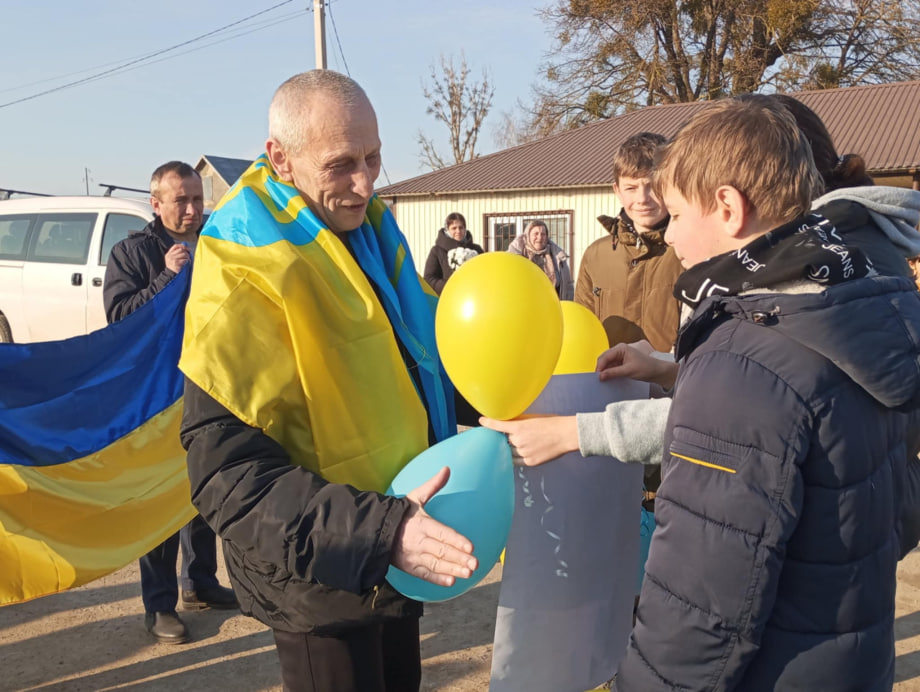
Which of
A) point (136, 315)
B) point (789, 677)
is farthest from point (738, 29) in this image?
point (789, 677)

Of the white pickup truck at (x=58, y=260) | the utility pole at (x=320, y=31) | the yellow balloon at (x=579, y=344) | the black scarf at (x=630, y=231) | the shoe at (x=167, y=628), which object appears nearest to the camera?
the yellow balloon at (x=579, y=344)

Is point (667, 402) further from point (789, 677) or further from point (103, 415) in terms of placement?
point (103, 415)

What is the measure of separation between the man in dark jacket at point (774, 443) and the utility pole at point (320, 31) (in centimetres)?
1427

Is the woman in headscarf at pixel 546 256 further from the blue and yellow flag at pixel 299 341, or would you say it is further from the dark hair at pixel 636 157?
the blue and yellow flag at pixel 299 341

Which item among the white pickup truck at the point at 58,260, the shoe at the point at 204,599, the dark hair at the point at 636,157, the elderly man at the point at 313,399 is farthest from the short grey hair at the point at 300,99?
the white pickup truck at the point at 58,260

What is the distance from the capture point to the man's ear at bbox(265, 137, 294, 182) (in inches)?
72.1

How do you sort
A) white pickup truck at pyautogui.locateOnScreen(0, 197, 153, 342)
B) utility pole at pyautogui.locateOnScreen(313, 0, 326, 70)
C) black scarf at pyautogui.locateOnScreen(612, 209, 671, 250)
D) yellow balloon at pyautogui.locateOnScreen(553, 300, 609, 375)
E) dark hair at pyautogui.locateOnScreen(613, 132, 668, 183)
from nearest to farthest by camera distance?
yellow balloon at pyautogui.locateOnScreen(553, 300, 609, 375) < dark hair at pyautogui.locateOnScreen(613, 132, 668, 183) < black scarf at pyautogui.locateOnScreen(612, 209, 671, 250) < white pickup truck at pyautogui.locateOnScreen(0, 197, 153, 342) < utility pole at pyautogui.locateOnScreen(313, 0, 326, 70)

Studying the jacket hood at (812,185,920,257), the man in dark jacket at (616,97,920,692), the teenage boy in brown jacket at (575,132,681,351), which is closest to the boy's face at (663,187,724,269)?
the man in dark jacket at (616,97,920,692)

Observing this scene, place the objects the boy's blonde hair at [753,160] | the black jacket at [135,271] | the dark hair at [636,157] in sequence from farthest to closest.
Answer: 1. the black jacket at [135,271]
2. the dark hair at [636,157]
3. the boy's blonde hair at [753,160]

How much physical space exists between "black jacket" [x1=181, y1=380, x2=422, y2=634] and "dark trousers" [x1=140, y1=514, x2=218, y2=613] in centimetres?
228

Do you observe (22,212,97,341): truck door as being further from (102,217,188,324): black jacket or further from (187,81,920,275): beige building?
(187,81,920,275): beige building

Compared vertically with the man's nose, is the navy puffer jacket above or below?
below

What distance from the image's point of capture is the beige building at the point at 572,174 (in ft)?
51.9

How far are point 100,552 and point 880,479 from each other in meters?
3.15
